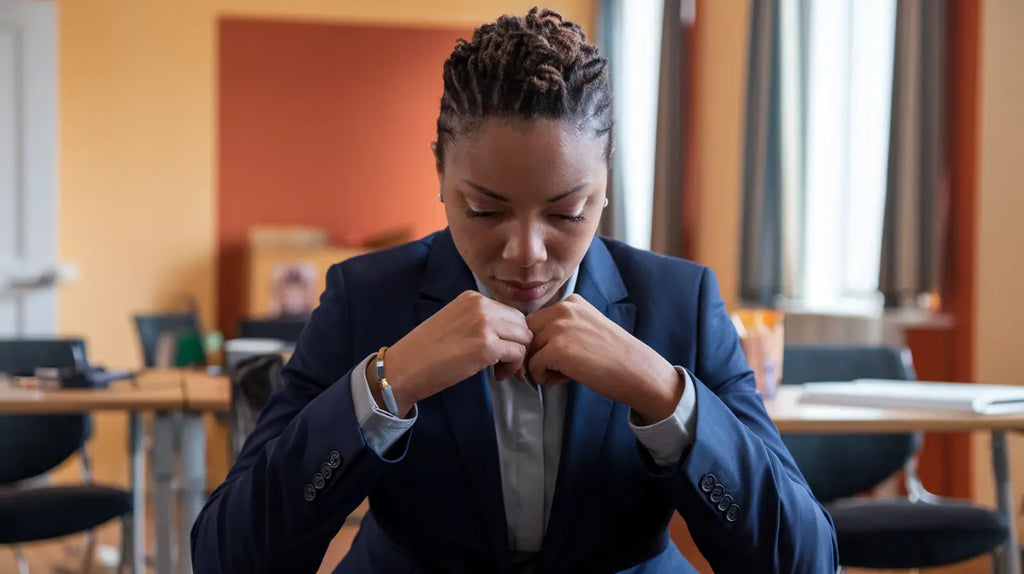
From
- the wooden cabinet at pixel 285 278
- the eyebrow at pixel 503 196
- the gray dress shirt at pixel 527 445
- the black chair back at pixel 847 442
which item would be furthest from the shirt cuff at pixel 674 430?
the wooden cabinet at pixel 285 278

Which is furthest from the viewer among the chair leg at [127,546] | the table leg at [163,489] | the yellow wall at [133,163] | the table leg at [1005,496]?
the yellow wall at [133,163]

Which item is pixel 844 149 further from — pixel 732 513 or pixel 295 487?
pixel 295 487

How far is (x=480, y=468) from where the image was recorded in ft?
4.32

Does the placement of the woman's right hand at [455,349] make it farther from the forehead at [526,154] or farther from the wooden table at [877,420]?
the wooden table at [877,420]

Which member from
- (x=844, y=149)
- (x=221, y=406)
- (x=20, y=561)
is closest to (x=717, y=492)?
(x=221, y=406)

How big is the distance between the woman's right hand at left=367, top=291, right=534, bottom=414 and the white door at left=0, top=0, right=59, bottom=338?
5849mm

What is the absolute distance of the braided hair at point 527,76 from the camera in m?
1.18

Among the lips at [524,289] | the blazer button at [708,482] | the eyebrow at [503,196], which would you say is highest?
the eyebrow at [503,196]

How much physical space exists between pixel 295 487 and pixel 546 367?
11.6 inches

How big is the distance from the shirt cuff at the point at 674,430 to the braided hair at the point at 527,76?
30 centimetres

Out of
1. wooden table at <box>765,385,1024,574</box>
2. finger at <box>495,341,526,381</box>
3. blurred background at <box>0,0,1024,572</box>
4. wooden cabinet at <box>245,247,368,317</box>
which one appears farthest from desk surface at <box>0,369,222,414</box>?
wooden cabinet at <box>245,247,368,317</box>

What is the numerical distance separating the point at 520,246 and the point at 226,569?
492mm

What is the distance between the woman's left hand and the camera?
4.01ft

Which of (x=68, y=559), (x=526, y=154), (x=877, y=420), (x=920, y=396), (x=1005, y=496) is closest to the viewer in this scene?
(x=526, y=154)
